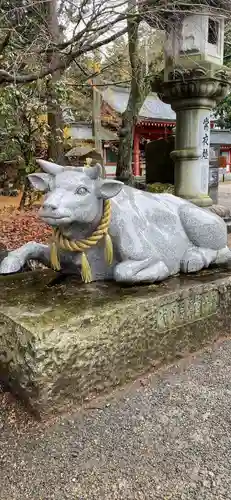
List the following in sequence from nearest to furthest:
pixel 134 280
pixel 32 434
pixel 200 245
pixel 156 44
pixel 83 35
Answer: pixel 32 434 → pixel 134 280 → pixel 200 245 → pixel 83 35 → pixel 156 44

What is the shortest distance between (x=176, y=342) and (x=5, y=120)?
20.2 ft

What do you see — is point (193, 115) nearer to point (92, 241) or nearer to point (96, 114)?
point (92, 241)

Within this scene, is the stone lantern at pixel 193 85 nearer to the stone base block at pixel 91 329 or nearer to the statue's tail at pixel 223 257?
the statue's tail at pixel 223 257

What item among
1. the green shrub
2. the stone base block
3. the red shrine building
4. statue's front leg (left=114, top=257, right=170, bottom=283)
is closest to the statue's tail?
the stone base block

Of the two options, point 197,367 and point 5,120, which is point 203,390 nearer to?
point 197,367

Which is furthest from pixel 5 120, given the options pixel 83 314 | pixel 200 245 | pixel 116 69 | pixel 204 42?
pixel 83 314

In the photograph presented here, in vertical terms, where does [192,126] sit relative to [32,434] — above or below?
above

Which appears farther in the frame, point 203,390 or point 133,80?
point 133,80

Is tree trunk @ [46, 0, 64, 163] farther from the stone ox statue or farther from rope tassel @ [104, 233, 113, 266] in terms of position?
rope tassel @ [104, 233, 113, 266]

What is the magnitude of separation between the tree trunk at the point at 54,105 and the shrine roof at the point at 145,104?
11513 mm

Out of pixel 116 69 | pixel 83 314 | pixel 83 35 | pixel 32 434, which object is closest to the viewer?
pixel 32 434

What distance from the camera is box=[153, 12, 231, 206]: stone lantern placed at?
585cm

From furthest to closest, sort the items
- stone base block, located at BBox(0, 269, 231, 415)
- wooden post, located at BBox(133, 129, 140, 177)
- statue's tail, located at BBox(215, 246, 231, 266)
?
wooden post, located at BBox(133, 129, 140, 177) < statue's tail, located at BBox(215, 246, 231, 266) < stone base block, located at BBox(0, 269, 231, 415)

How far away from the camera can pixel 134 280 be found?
2.42 meters
